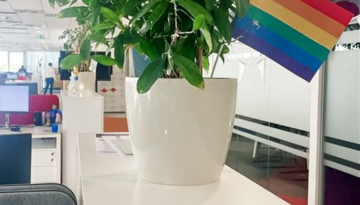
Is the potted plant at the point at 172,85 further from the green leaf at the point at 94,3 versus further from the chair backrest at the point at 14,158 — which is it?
the chair backrest at the point at 14,158

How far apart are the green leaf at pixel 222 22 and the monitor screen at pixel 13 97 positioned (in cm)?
407

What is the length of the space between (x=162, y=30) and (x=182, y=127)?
0.21 metres

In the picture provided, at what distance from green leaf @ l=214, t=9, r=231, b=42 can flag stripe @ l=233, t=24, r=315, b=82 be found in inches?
4.8

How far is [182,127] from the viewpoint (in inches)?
32.8

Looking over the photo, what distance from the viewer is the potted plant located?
30.3 inches

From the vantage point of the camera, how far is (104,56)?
871 mm

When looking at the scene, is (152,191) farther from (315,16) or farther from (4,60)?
(4,60)

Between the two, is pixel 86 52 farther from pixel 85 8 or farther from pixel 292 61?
pixel 292 61

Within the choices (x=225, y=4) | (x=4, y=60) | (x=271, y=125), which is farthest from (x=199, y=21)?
(x=4, y=60)

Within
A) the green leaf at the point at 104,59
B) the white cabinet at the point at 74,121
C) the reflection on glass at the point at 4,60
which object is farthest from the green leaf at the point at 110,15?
the reflection on glass at the point at 4,60

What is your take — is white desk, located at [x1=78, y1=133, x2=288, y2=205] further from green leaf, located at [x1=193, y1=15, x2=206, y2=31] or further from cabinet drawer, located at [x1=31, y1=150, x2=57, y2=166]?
cabinet drawer, located at [x1=31, y1=150, x2=57, y2=166]

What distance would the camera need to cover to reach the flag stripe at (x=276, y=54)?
3.09ft

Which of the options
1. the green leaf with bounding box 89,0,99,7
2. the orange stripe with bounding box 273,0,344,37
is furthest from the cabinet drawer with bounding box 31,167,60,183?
the orange stripe with bounding box 273,0,344,37

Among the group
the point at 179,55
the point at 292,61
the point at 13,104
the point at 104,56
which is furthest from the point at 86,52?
the point at 13,104
